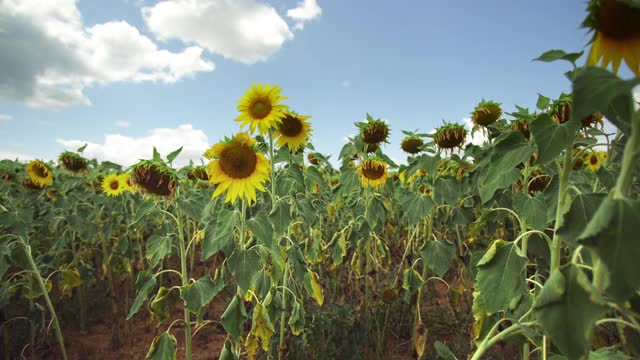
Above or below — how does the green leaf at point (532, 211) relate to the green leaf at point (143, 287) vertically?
above

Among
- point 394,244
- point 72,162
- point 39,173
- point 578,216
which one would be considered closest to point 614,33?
point 578,216

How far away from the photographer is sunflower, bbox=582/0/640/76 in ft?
2.51

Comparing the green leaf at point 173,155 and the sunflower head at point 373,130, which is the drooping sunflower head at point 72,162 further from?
the sunflower head at point 373,130

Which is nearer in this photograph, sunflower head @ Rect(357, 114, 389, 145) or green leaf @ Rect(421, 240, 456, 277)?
green leaf @ Rect(421, 240, 456, 277)

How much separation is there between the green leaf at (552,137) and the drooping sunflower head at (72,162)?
469cm

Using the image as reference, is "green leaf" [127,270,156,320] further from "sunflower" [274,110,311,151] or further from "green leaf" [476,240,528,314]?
"green leaf" [476,240,528,314]

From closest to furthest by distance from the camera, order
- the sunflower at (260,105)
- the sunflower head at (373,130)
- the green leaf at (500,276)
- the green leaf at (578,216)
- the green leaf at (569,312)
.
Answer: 1. the green leaf at (569,312)
2. the green leaf at (578,216)
3. the green leaf at (500,276)
4. the sunflower at (260,105)
5. the sunflower head at (373,130)

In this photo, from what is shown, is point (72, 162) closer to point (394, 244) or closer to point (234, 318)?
point (234, 318)

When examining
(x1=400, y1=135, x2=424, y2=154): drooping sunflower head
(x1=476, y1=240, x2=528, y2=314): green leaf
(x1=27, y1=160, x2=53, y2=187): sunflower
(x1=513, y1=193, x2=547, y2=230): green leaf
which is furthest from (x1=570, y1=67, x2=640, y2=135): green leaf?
(x1=27, y1=160, x2=53, y2=187): sunflower

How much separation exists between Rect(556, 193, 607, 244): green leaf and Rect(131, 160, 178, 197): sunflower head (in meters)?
1.88

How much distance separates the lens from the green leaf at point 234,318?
1.81m

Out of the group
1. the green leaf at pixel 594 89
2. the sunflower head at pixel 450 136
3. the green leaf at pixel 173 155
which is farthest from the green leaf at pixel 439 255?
the green leaf at pixel 594 89

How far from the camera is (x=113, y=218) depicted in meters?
4.17

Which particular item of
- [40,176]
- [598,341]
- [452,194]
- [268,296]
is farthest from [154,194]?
[40,176]
